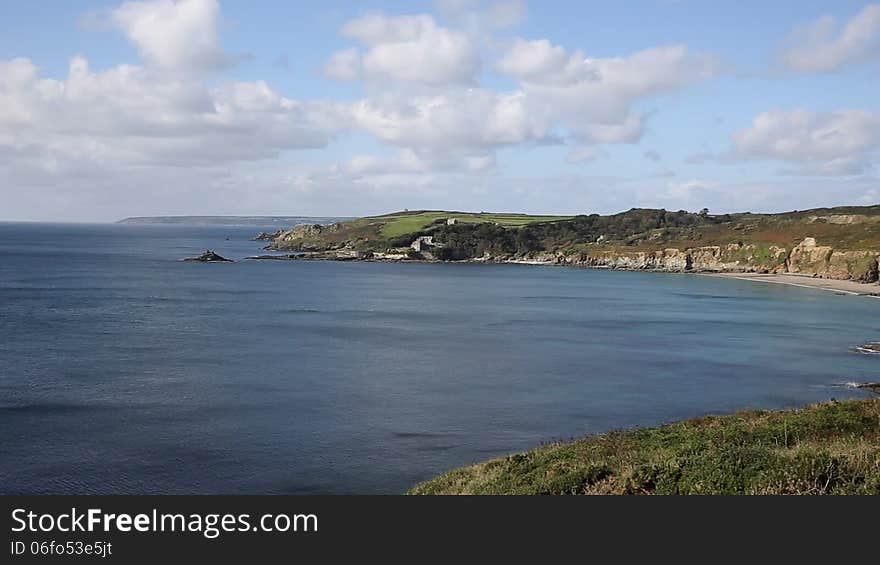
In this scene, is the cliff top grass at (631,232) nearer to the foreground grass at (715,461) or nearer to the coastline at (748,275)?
the coastline at (748,275)

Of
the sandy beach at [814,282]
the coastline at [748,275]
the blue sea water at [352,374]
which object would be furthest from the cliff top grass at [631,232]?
the blue sea water at [352,374]

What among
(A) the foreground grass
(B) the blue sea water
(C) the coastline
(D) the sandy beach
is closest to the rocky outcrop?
(C) the coastline

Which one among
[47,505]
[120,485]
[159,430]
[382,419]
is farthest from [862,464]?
[159,430]

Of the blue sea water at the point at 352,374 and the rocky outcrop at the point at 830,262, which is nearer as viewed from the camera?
the blue sea water at the point at 352,374

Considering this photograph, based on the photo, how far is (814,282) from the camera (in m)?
117

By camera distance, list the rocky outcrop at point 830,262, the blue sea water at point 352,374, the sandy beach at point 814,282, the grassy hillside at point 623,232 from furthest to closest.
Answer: the grassy hillside at point 623,232 → the rocky outcrop at point 830,262 → the sandy beach at point 814,282 → the blue sea water at point 352,374

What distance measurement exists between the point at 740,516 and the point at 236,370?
41.8 meters

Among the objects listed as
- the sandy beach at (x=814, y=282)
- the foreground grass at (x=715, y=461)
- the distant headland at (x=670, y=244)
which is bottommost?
the sandy beach at (x=814, y=282)

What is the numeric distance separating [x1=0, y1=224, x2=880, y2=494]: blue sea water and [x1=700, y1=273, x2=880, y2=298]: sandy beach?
8164mm

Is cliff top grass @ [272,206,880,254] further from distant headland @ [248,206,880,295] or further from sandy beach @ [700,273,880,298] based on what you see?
sandy beach @ [700,273,880,298]

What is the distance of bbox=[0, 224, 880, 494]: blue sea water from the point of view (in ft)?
99.0

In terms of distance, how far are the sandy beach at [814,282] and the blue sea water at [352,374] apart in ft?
26.8

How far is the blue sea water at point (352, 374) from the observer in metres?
30.2

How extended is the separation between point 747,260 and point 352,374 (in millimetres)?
113196
